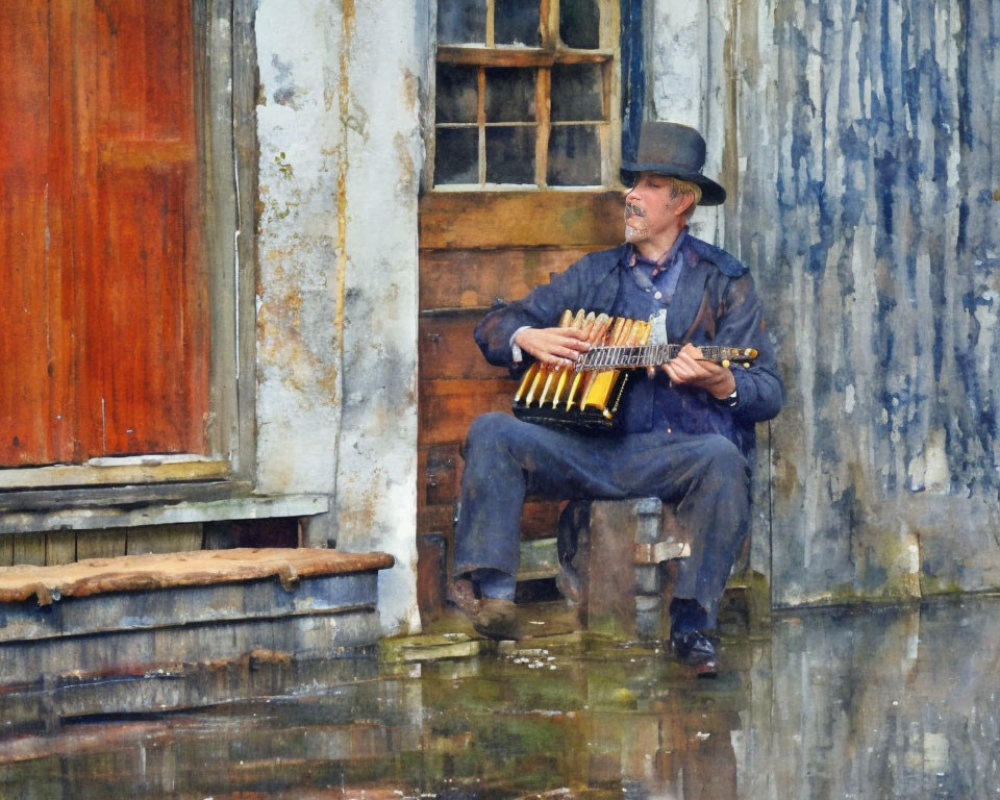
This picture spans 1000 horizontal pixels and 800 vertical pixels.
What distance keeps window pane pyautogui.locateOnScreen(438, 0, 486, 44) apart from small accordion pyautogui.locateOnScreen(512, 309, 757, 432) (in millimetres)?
1233

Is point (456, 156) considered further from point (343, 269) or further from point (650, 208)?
point (650, 208)

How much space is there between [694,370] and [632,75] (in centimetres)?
151

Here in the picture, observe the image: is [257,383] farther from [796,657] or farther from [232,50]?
[796,657]

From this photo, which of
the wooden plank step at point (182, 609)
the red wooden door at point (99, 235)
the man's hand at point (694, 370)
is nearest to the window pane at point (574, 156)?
the man's hand at point (694, 370)

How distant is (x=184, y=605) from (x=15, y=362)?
1.12 m

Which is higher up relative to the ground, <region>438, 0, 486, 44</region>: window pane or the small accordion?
<region>438, 0, 486, 44</region>: window pane

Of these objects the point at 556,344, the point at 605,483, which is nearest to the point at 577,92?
the point at 556,344

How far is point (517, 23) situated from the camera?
25.1 ft

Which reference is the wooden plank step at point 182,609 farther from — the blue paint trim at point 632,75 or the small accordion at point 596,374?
the blue paint trim at point 632,75

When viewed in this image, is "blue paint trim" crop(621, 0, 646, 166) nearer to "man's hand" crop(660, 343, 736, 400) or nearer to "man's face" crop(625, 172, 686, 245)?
"man's face" crop(625, 172, 686, 245)

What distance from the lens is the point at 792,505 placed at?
7977mm

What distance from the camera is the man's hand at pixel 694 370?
6863 millimetres

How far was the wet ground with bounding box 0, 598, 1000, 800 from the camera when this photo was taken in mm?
5586

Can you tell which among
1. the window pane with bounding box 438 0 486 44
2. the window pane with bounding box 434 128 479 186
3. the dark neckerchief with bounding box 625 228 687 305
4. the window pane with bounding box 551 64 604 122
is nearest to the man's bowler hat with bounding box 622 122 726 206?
the dark neckerchief with bounding box 625 228 687 305
